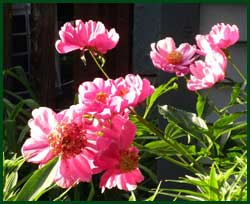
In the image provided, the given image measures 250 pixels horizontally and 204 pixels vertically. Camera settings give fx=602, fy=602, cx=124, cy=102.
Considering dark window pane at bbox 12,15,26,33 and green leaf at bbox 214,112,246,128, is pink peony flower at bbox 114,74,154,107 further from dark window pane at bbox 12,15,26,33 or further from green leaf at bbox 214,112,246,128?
dark window pane at bbox 12,15,26,33

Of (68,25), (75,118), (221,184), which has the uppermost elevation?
(68,25)

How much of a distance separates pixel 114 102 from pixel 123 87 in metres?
0.06

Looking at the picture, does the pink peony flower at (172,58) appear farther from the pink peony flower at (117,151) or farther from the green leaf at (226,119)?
the pink peony flower at (117,151)

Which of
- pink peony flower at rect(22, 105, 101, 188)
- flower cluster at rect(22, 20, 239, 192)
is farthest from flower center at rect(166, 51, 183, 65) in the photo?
pink peony flower at rect(22, 105, 101, 188)

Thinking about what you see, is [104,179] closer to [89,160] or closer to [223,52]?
[89,160]

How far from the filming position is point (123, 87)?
94cm

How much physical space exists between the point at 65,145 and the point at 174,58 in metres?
0.47

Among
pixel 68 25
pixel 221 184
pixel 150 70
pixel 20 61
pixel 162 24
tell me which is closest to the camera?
pixel 221 184

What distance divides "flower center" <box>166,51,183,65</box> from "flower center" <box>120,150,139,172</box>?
40 cm

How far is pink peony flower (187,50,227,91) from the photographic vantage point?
1.03 meters

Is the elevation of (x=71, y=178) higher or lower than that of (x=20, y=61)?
higher

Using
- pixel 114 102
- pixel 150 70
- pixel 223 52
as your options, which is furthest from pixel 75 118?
pixel 150 70

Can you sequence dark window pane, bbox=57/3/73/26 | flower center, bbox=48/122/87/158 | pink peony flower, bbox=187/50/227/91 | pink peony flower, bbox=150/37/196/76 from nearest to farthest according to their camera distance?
flower center, bbox=48/122/87/158 < pink peony flower, bbox=187/50/227/91 < pink peony flower, bbox=150/37/196/76 < dark window pane, bbox=57/3/73/26

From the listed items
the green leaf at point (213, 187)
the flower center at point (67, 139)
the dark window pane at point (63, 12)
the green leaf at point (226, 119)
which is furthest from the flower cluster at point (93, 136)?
the dark window pane at point (63, 12)
